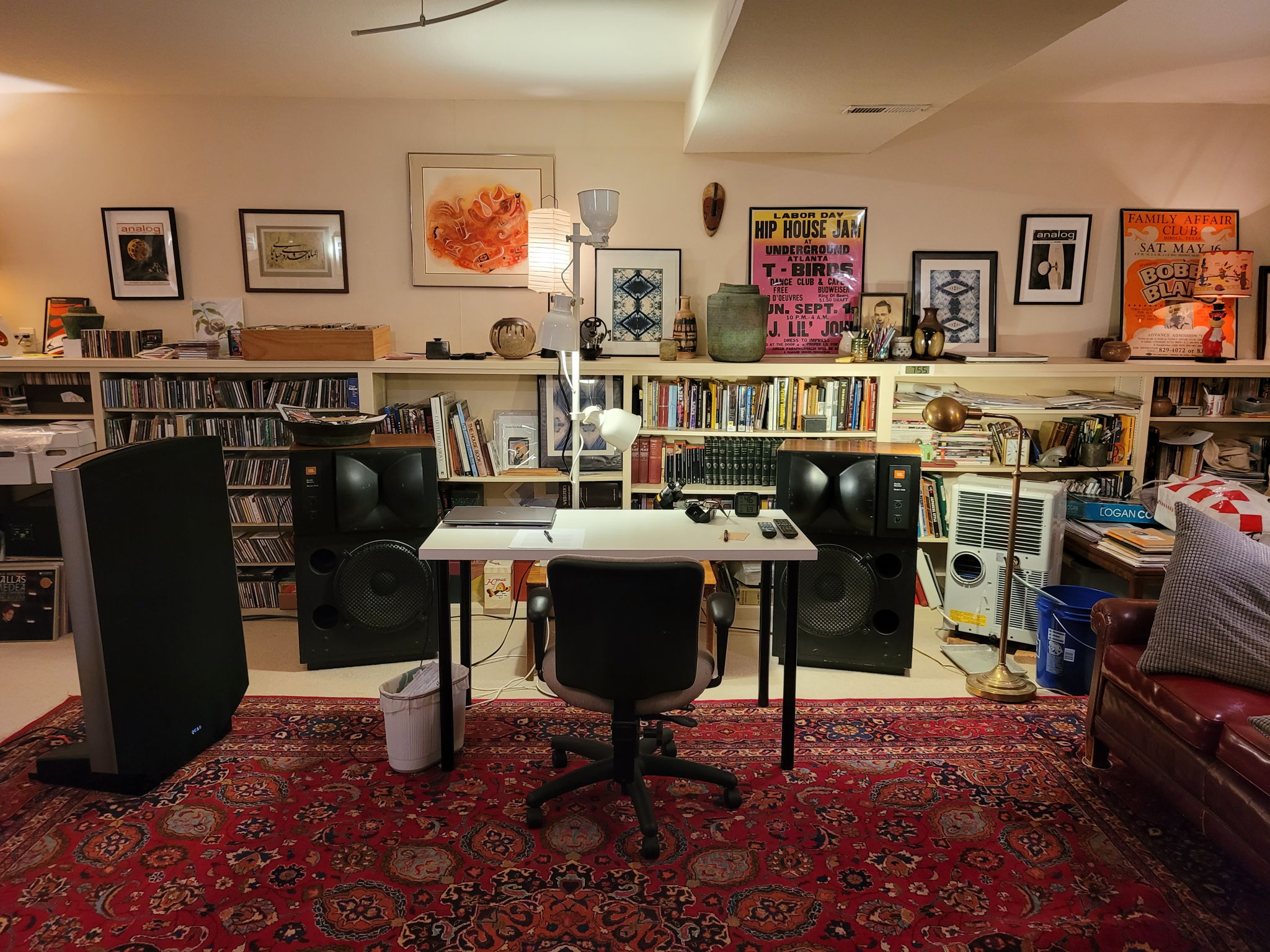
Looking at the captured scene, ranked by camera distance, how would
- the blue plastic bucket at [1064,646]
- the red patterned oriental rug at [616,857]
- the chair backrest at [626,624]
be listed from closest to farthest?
the red patterned oriental rug at [616,857]
the chair backrest at [626,624]
the blue plastic bucket at [1064,646]

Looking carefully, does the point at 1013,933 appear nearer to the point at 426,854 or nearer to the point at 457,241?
the point at 426,854

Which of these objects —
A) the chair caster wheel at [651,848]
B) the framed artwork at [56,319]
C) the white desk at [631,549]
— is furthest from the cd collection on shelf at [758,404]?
the framed artwork at [56,319]

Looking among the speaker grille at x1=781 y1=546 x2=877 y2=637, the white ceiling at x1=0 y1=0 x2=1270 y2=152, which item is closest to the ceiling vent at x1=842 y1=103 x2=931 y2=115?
the white ceiling at x1=0 y1=0 x2=1270 y2=152

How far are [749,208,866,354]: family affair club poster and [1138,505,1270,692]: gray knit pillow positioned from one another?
223 centimetres

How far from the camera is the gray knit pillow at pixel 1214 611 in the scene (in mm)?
2459

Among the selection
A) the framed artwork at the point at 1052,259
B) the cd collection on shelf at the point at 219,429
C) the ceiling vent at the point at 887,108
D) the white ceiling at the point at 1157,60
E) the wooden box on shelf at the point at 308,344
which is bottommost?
the cd collection on shelf at the point at 219,429

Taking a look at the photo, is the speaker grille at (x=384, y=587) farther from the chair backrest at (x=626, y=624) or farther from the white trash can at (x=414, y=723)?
the chair backrest at (x=626, y=624)

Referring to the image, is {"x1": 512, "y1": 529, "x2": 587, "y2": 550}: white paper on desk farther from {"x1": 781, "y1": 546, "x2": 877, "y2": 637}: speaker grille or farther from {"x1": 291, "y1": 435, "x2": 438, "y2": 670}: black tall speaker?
{"x1": 781, "y1": 546, "x2": 877, "y2": 637}: speaker grille

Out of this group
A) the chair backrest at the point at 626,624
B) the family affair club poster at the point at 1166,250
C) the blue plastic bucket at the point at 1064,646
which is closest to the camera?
the chair backrest at the point at 626,624

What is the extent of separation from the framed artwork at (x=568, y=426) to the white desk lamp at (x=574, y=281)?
0.37 m

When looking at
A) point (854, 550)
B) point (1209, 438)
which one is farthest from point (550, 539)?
point (1209, 438)

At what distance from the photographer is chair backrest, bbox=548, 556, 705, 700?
2.22 meters

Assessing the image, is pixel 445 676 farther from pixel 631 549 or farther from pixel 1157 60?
pixel 1157 60

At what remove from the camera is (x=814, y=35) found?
2.60 m
